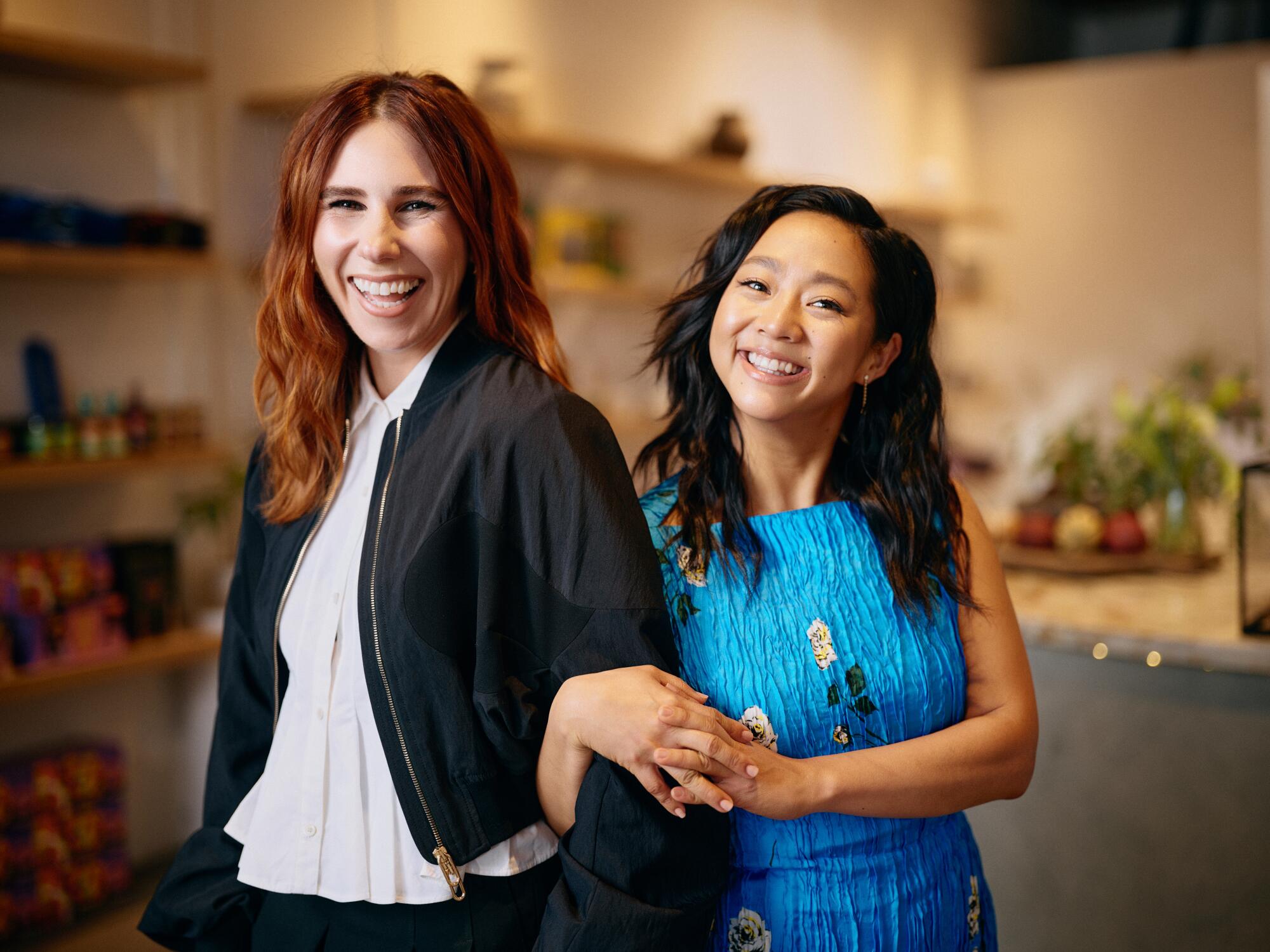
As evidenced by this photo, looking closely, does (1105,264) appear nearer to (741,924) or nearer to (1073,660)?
(1073,660)

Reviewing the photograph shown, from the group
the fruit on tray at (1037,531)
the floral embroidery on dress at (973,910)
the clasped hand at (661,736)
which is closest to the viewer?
the clasped hand at (661,736)

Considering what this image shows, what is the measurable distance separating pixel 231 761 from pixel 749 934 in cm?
68

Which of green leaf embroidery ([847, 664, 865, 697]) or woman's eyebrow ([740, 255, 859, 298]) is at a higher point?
woman's eyebrow ([740, 255, 859, 298])

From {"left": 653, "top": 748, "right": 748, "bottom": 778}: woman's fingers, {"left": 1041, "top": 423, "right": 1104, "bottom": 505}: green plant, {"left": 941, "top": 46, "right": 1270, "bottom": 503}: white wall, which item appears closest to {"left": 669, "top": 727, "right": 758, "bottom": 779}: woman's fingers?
{"left": 653, "top": 748, "right": 748, "bottom": 778}: woman's fingers

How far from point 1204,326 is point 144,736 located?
18.5 feet

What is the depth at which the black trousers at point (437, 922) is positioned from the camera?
122 cm

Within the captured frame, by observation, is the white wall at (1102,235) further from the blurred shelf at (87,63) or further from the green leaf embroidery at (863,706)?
the green leaf embroidery at (863,706)

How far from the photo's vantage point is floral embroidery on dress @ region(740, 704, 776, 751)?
134 cm

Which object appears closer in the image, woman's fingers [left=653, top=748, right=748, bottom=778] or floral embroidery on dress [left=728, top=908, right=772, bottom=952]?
woman's fingers [left=653, top=748, right=748, bottom=778]

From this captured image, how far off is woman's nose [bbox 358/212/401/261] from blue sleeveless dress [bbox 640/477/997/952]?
0.44 m

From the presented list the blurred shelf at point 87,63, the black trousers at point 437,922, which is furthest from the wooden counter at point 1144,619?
the blurred shelf at point 87,63

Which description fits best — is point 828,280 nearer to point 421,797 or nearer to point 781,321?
point 781,321

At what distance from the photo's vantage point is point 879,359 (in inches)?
58.3

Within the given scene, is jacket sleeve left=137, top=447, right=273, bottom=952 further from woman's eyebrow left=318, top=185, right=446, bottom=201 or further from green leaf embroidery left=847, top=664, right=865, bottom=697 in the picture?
green leaf embroidery left=847, top=664, right=865, bottom=697
